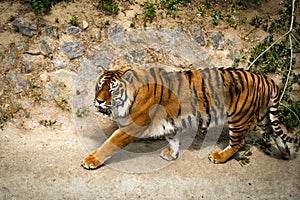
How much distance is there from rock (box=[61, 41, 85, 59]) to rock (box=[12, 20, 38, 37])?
52 centimetres

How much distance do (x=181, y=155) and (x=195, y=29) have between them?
8.18 feet

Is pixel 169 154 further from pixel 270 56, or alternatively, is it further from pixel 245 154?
pixel 270 56

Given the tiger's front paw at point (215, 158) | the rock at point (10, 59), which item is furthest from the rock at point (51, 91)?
the tiger's front paw at point (215, 158)

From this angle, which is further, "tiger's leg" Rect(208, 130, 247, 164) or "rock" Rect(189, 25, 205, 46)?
"rock" Rect(189, 25, 205, 46)

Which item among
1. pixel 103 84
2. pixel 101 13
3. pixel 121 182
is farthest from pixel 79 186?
pixel 101 13

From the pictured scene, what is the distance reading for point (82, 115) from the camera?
5770 millimetres

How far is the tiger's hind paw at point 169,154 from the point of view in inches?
208

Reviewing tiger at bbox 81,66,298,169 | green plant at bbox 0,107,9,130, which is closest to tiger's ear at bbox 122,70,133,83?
tiger at bbox 81,66,298,169

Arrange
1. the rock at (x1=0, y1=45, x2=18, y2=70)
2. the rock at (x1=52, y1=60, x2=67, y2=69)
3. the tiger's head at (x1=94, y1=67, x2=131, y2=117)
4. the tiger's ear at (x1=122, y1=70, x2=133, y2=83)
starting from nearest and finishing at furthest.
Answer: the tiger's head at (x1=94, y1=67, x2=131, y2=117) → the tiger's ear at (x1=122, y1=70, x2=133, y2=83) → the rock at (x1=0, y1=45, x2=18, y2=70) → the rock at (x1=52, y1=60, x2=67, y2=69)

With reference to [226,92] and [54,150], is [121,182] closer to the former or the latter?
[54,150]

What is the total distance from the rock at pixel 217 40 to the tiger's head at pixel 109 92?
2.74 metres

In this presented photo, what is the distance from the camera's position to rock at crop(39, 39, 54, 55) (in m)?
6.19

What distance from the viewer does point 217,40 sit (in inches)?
271

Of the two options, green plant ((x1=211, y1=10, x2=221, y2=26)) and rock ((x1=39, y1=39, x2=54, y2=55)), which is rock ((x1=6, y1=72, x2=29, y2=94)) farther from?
green plant ((x1=211, y1=10, x2=221, y2=26))
